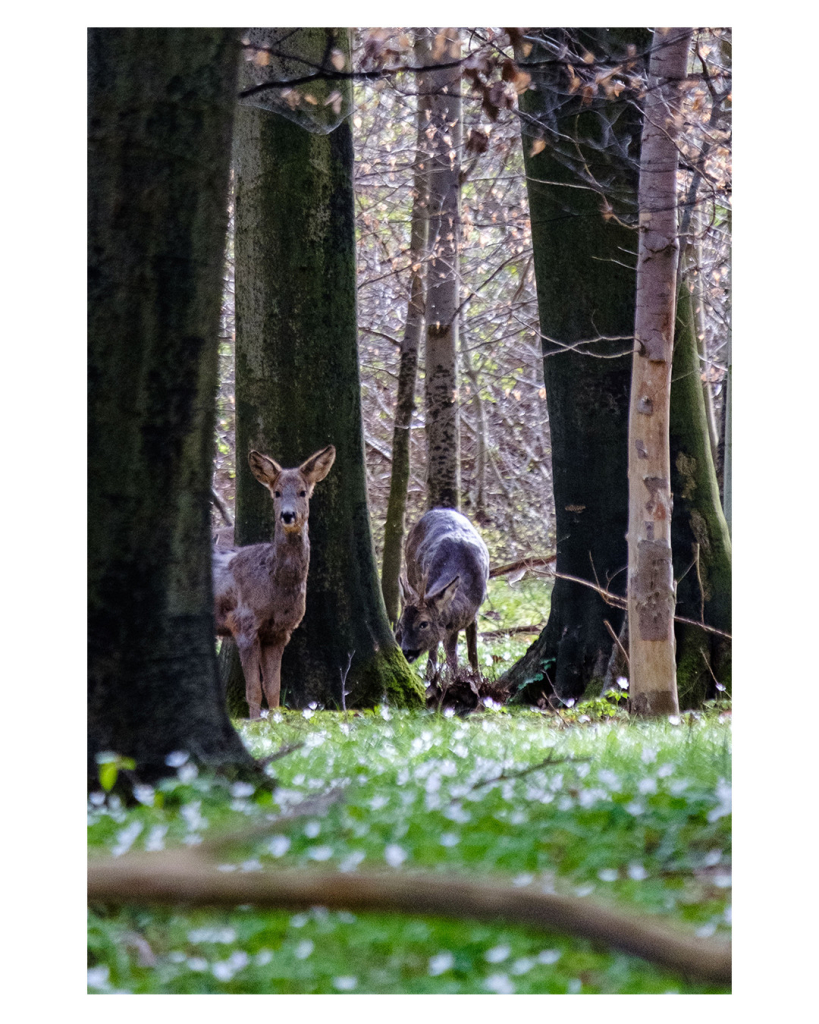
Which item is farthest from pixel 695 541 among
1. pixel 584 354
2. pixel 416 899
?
pixel 416 899

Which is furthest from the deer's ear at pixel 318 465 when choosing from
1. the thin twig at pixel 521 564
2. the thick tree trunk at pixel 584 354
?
the thin twig at pixel 521 564

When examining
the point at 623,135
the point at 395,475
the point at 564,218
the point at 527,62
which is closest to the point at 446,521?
the point at 395,475

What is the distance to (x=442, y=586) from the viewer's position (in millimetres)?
9102

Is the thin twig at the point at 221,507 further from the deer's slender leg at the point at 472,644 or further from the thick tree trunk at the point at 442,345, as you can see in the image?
the deer's slender leg at the point at 472,644

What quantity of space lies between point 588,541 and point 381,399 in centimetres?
570

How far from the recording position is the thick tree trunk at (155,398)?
4.22 meters

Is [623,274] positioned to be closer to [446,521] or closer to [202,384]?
[446,521]

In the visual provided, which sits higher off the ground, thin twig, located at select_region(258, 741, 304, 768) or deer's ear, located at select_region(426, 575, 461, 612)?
deer's ear, located at select_region(426, 575, 461, 612)

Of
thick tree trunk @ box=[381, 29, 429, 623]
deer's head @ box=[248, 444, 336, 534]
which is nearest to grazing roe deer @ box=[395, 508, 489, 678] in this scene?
thick tree trunk @ box=[381, 29, 429, 623]

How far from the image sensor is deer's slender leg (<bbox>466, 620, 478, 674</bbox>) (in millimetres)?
8498

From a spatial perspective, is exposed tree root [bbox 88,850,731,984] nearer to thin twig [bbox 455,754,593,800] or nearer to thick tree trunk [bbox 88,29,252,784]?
thick tree trunk [bbox 88,29,252,784]

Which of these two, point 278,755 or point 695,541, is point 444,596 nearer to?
point 695,541

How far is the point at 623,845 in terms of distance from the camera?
13.8 feet

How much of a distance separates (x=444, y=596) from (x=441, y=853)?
16.0 ft
